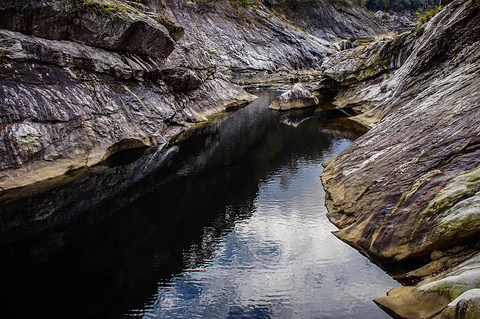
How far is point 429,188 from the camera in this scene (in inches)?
508

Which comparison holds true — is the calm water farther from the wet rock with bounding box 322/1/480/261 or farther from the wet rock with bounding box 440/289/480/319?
the wet rock with bounding box 440/289/480/319

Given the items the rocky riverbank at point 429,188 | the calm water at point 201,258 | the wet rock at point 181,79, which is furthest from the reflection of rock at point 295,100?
the calm water at point 201,258

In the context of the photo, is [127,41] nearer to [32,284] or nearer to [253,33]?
[32,284]

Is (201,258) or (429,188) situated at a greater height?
(429,188)

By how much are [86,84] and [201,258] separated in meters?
21.8

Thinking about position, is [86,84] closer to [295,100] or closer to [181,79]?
[181,79]

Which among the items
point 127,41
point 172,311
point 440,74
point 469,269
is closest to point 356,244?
point 469,269

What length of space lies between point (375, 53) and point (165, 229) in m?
39.8

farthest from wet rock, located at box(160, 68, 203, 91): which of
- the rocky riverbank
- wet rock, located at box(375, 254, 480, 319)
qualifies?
wet rock, located at box(375, 254, 480, 319)

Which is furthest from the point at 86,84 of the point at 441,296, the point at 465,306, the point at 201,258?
the point at 465,306

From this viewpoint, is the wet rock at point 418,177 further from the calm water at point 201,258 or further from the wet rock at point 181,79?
the wet rock at point 181,79

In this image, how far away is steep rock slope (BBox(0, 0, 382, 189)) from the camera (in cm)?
2403

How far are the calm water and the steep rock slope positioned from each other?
4.40 meters

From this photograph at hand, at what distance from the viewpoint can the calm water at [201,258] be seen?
1230 cm
